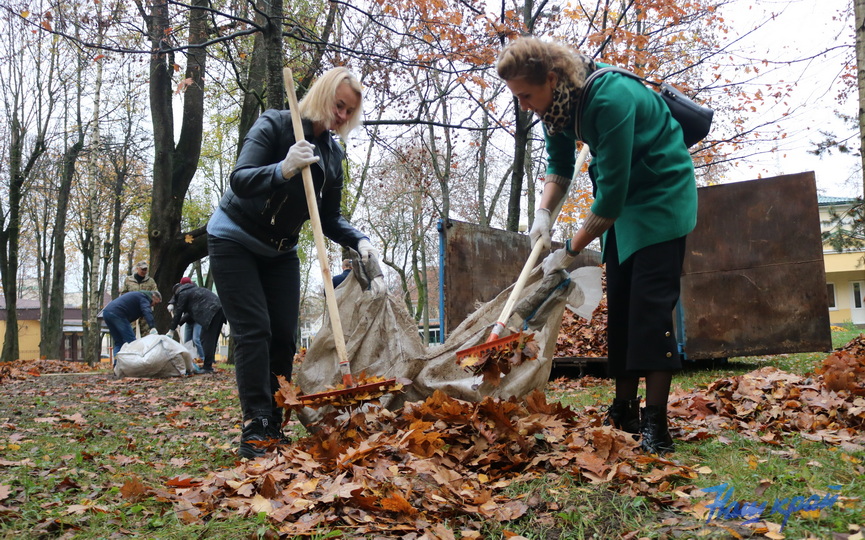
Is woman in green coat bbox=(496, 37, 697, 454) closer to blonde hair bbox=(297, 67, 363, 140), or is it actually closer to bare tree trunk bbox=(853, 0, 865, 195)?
blonde hair bbox=(297, 67, 363, 140)

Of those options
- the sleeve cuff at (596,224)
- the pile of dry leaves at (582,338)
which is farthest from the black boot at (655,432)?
the pile of dry leaves at (582,338)

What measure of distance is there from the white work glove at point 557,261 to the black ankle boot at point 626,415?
2.16 ft

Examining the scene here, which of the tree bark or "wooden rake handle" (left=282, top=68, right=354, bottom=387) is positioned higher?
the tree bark

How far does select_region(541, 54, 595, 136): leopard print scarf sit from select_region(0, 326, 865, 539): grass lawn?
1382mm

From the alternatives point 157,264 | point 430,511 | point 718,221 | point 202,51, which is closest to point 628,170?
point 430,511

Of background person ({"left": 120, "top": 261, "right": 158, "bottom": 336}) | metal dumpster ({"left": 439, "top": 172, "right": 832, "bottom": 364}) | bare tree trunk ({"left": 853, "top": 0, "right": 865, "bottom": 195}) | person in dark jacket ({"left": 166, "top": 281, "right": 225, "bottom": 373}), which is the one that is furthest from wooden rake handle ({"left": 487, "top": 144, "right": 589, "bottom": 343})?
background person ({"left": 120, "top": 261, "right": 158, "bottom": 336})

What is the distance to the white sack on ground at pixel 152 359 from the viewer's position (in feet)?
26.2

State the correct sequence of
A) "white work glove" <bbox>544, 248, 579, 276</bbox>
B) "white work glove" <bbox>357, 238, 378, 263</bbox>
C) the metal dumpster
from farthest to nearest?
the metal dumpster
"white work glove" <bbox>357, 238, 378, 263</bbox>
"white work glove" <bbox>544, 248, 579, 276</bbox>

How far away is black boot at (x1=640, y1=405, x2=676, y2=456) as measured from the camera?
2498 millimetres

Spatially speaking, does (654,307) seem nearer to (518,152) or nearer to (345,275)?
(518,152)

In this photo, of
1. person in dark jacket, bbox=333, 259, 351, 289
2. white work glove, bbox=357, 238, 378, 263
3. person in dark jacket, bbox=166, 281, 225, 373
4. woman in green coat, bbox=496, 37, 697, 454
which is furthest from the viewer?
person in dark jacket, bbox=166, 281, 225, 373

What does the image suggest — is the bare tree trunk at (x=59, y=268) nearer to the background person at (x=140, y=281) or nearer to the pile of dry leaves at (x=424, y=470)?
the background person at (x=140, y=281)

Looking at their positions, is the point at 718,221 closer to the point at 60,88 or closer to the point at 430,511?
the point at 430,511

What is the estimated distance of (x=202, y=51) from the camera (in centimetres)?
977
